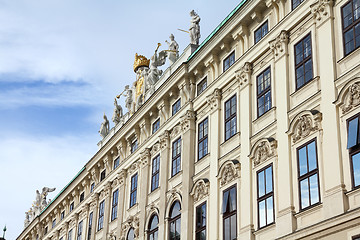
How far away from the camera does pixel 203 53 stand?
103 feet

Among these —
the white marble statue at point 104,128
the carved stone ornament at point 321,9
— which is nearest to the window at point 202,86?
the carved stone ornament at point 321,9

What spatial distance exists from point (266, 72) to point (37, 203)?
3888cm

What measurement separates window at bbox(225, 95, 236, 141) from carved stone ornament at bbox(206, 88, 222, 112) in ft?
2.37

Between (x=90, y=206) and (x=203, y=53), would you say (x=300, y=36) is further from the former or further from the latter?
(x=90, y=206)

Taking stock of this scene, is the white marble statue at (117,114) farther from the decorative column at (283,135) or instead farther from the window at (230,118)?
the decorative column at (283,135)

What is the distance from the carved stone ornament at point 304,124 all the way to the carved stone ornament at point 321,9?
3.60 m

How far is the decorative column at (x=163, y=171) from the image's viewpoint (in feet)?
105

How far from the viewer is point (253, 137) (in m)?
26.3

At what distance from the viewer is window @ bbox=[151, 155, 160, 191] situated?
113 ft

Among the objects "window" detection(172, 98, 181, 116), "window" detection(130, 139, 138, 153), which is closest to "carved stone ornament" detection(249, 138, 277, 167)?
"window" detection(172, 98, 181, 116)

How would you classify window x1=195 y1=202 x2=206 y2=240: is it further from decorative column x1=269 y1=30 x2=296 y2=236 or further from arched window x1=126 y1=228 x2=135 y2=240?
arched window x1=126 y1=228 x2=135 y2=240

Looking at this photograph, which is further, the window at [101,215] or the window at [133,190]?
the window at [101,215]

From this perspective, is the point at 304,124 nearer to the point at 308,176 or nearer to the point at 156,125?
the point at 308,176

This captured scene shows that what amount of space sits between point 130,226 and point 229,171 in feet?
35.4
